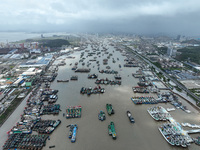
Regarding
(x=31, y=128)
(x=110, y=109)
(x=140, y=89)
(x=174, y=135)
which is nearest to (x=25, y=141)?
(x=31, y=128)

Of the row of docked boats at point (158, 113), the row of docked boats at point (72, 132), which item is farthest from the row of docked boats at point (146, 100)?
the row of docked boats at point (72, 132)

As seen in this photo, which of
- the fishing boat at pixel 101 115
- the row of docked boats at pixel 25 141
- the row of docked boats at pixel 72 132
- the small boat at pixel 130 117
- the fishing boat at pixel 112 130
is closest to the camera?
the row of docked boats at pixel 25 141

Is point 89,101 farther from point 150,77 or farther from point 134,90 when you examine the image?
point 150,77

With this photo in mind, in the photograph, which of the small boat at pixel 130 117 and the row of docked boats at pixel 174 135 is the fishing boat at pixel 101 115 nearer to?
the small boat at pixel 130 117

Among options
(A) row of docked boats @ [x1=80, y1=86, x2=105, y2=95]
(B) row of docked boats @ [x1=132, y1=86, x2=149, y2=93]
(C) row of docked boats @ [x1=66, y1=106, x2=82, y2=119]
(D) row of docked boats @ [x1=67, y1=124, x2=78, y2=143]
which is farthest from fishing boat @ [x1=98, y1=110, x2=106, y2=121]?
(B) row of docked boats @ [x1=132, y1=86, x2=149, y2=93]

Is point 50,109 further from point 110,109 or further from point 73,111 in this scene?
point 110,109

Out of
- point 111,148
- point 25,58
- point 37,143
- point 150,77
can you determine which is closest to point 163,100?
point 150,77
